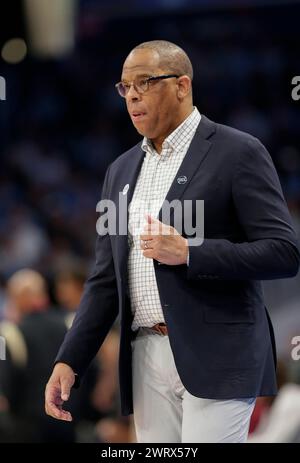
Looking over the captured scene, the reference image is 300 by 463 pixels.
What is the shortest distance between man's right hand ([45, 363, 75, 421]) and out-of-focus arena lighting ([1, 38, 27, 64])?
885cm

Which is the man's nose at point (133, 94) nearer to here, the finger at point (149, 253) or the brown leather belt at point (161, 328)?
the finger at point (149, 253)

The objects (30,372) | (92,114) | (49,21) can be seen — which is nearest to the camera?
(30,372)

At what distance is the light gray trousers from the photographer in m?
3.23

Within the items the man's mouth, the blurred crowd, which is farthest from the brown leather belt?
the blurred crowd

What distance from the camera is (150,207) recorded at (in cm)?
339

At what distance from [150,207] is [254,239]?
1.32 ft

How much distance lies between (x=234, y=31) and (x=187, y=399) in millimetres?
11451

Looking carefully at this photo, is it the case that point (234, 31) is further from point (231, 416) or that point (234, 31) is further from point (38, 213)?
point (231, 416)

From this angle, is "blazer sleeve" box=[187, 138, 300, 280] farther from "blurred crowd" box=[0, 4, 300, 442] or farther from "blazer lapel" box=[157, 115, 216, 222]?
"blurred crowd" box=[0, 4, 300, 442]

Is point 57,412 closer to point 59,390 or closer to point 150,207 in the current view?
point 59,390

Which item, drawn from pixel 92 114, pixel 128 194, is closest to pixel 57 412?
pixel 128 194

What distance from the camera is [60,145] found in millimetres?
13297

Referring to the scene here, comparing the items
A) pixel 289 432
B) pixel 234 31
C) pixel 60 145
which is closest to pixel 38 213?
pixel 60 145
